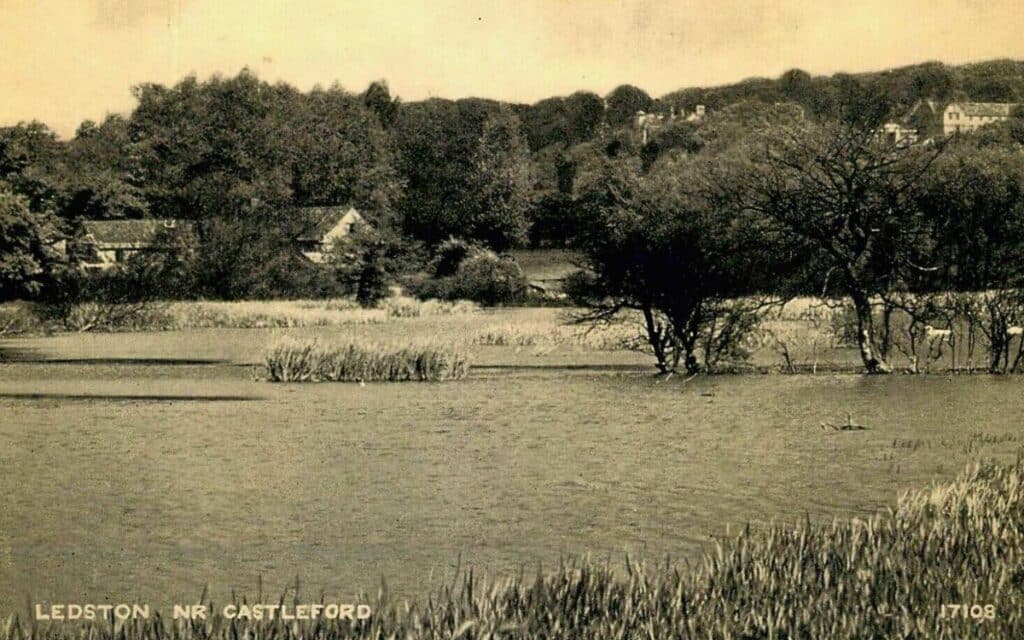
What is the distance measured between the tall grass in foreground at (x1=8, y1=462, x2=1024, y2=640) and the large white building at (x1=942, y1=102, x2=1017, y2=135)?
374 cm

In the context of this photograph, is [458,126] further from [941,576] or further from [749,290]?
[941,576]

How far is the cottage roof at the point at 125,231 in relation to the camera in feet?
35.6

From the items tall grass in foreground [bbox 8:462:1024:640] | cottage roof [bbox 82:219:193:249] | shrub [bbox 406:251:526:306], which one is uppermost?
cottage roof [bbox 82:219:193:249]

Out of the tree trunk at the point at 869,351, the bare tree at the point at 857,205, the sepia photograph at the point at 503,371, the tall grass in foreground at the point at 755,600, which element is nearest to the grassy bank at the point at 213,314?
the sepia photograph at the point at 503,371

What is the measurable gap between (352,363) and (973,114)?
5514 millimetres

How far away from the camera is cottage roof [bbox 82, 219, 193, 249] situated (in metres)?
10.8

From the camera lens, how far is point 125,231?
1218 cm

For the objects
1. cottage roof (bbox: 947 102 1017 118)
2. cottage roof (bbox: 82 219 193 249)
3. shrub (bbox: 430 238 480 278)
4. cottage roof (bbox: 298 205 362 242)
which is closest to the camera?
cottage roof (bbox: 947 102 1017 118)

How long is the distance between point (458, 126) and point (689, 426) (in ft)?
15.0

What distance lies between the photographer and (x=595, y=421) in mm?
8070

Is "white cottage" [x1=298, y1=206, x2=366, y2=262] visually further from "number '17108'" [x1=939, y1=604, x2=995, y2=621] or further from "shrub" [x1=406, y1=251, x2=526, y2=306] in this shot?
"number '17108'" [x1=939, y1=604, x2=995, y2=621]

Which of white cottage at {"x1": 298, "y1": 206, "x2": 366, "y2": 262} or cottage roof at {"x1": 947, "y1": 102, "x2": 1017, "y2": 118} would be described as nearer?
cottage roof at {"x1": 947, "y1": 102, "x2": 1017, "y2": 118}

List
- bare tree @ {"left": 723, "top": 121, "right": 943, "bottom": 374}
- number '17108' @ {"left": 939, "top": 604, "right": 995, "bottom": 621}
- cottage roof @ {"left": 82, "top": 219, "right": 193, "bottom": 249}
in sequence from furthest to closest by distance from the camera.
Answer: cottage roof @ {"left": 82, "top": 219, "right": 193, "bottom": 249}
bare tree @ {"left": 723, "top": 121, "right": 943, "bottom": 374}
number '17108' @ {"left": 939, "top": 604, "right": 995, "bottom": 621}

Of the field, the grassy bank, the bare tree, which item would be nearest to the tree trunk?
the bare tree
